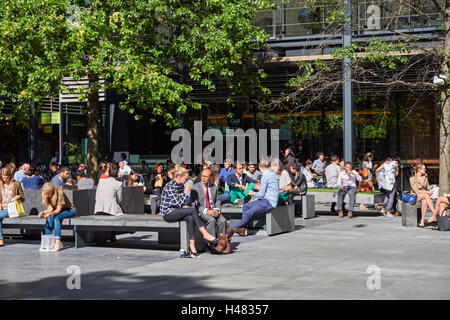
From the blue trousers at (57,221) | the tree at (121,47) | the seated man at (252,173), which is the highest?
the tree at (121,47)

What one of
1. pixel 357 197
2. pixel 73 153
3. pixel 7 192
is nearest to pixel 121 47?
pixel 357 197

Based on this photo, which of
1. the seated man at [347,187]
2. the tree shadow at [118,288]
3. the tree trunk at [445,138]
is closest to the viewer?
the tree shadow at [118,288]

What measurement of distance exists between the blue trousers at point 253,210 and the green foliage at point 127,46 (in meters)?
6.65

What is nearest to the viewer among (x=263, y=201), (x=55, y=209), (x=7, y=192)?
(x=55, y=209)

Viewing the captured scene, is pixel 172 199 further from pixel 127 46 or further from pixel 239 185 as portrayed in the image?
pixel 127 46

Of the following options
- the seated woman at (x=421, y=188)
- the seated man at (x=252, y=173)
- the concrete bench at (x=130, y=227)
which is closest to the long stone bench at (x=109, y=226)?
the concrete bench at (x=130, y=227)

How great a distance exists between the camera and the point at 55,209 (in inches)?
506

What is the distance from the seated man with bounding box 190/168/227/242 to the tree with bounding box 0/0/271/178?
8.01 metres

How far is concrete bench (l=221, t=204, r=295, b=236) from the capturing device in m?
14.5

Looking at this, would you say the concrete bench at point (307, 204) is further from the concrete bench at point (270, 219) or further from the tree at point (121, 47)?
the tree at point (121, 47)

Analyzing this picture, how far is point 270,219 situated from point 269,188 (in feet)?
2.15

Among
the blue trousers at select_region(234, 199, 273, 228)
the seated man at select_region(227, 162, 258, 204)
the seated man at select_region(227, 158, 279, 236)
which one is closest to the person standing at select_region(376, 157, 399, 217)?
the seated man at select_region(227, 162, 258, 204)

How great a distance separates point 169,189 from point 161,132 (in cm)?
1935

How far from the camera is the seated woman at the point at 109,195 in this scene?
523 inches
